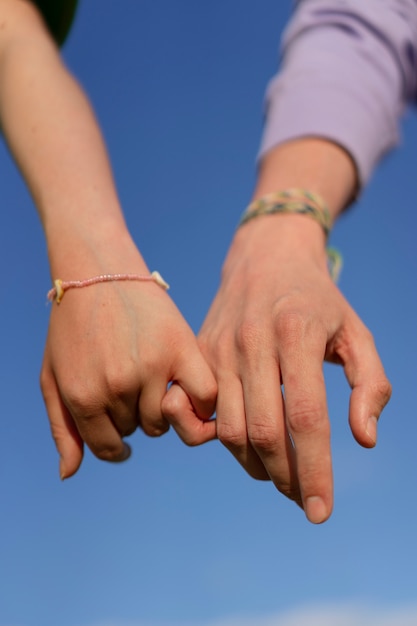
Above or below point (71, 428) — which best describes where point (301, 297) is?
above

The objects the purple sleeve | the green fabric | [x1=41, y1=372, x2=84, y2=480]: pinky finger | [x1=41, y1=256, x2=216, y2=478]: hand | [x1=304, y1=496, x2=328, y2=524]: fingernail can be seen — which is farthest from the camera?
the green fabric

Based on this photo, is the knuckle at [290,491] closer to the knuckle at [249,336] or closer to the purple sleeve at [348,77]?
the knuckle at [249,336]

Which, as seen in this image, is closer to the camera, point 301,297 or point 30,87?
point 301,297

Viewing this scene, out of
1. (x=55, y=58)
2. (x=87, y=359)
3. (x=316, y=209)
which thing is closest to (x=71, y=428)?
(x=87, y=359)

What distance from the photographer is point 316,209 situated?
136 cm

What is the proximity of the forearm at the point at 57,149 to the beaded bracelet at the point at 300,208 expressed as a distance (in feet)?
0.86

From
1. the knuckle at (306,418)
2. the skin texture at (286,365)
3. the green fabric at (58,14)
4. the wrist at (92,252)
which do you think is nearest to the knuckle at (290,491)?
the skin texture at (286,365)

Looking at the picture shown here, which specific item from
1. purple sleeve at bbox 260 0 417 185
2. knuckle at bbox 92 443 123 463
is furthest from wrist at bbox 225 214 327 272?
knuckle at bbox 92 443 123 463

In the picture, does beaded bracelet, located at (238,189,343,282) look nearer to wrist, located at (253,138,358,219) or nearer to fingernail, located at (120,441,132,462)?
wrist, located at (253,138,358,219)

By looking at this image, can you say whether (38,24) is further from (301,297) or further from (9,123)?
(301,297)

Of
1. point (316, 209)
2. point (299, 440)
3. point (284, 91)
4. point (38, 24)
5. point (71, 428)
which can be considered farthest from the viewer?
point (284, 91)

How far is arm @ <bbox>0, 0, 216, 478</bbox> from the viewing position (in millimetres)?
1098

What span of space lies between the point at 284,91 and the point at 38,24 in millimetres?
532

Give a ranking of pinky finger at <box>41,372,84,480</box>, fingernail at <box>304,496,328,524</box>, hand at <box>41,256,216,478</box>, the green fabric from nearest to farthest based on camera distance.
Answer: fingernail at <box>304,496,328,524</box> < hand at <box>41,256,216,478</box> < pinky finger at <box>41,372,84,480</box> < the green fabric
